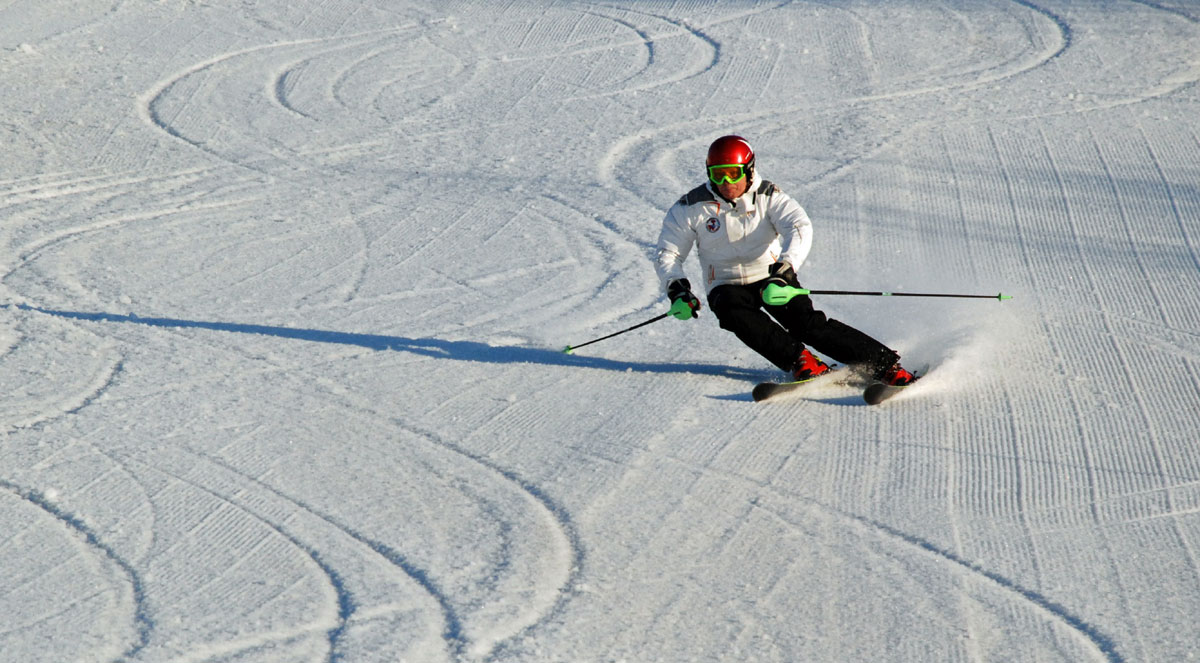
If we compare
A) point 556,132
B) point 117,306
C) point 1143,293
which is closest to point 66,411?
point 117,306

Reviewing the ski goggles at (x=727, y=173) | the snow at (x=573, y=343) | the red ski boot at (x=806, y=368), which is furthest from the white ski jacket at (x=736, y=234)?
the snow at (x=573, y=343)

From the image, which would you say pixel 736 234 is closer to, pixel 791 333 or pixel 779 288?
pixel 779 288

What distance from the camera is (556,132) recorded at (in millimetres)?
9789

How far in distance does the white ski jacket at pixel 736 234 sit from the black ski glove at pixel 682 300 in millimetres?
56

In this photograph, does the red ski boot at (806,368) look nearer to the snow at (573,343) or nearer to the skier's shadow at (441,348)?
the snow at (573,343)

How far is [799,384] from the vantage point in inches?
218

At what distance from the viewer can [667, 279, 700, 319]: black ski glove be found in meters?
5.52

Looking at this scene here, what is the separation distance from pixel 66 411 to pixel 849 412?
3788mm

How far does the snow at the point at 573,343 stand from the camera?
3.93 metres

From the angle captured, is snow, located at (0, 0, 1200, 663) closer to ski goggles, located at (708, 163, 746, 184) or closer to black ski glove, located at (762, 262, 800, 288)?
black ski glove, located at (762, 262, 800, 288)

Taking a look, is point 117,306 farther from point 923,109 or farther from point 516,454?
point 923,109

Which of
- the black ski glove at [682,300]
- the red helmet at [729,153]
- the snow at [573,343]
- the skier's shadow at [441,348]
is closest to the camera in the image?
the snow at [573,343]

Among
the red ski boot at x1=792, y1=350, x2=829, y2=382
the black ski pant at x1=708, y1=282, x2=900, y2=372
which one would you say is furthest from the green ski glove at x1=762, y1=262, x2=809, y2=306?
the red ski boot at x1=792, y1=350, x2=829, y2=382

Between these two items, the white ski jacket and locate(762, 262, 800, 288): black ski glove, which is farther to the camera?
the white ski jacket
